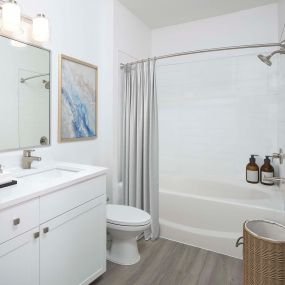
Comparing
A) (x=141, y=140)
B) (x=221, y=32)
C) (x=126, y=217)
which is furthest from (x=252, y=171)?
(x=221, y=32)

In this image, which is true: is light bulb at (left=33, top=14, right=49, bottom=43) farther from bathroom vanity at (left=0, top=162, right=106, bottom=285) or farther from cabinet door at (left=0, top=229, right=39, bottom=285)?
cabinet door at (left=0, top=229, right=39, bottom=285)

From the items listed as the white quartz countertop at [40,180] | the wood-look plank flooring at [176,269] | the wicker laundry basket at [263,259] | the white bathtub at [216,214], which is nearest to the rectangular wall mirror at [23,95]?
the white quartz countertop at [40,180]

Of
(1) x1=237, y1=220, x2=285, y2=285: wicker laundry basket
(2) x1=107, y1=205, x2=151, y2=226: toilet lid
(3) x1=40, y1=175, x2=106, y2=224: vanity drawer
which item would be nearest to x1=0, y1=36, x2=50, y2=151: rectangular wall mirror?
(3) x1=40, y1=175, x2=106, y2=224: vanity drawer

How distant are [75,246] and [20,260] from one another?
39 centimetres

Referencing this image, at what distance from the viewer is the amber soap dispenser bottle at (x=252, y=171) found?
8.58 feet

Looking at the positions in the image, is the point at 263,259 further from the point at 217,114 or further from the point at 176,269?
the point at 217,114

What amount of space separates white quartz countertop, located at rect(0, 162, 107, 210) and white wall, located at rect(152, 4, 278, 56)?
2.16 m

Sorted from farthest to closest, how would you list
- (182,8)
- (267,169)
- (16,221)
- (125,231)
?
(182,8) < (267,169) < (125,231) < (16,221)

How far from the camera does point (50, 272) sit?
135 centimetres

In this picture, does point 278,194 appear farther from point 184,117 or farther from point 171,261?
point 184,117

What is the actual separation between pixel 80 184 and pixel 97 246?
516mm

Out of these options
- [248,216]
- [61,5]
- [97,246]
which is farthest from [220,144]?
[61,5]

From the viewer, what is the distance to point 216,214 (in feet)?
7.14

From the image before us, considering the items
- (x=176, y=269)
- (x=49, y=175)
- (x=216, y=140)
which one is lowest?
(x=176, y=269)
